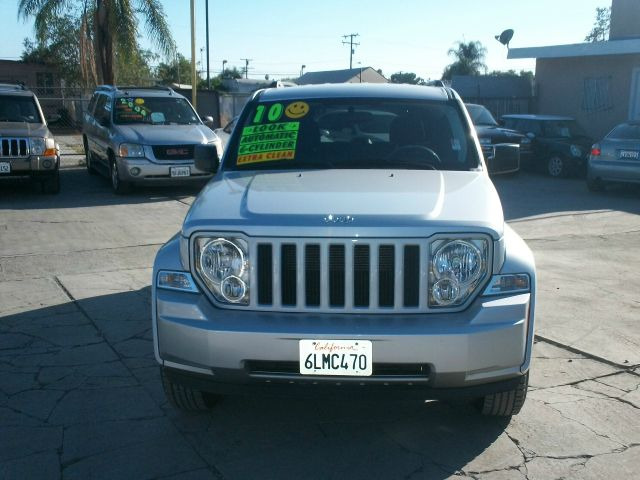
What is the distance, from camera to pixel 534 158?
677 inches

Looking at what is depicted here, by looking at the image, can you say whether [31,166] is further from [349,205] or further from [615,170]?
[615,170]

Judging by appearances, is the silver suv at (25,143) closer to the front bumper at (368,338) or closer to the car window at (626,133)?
the front bumper at (368,338)

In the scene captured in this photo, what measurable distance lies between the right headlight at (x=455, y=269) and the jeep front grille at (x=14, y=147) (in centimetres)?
998

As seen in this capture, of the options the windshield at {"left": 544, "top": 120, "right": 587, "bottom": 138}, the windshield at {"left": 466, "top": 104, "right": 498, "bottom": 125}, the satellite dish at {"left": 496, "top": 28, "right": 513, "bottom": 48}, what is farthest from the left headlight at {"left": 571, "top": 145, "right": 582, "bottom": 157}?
the satellite dish at {"left": 496, "top": 28, "right": 513, "bottom": 48}

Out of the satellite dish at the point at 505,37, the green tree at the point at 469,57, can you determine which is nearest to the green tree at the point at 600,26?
the green tree at the point at 469,57

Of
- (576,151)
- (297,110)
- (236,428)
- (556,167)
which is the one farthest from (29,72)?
(236,428)

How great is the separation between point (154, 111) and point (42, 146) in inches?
95.5

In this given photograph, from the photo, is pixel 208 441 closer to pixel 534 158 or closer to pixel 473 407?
pixel 473 407

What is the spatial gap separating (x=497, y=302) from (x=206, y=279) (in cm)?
140

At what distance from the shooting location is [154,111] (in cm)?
1381

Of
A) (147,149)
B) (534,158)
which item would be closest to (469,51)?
(534,158)

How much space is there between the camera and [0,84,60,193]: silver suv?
11828 millimetres

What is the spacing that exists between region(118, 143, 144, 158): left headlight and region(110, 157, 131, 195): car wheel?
0.33m

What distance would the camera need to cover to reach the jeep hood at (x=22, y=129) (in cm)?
1186
